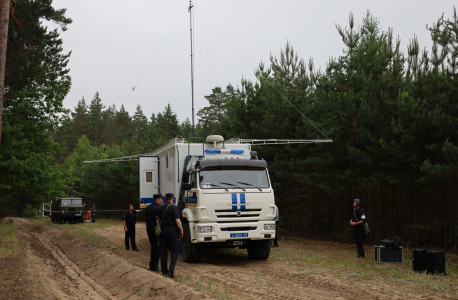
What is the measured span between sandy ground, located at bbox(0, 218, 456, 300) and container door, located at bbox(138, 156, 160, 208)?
2.66 meters

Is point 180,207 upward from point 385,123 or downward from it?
downward

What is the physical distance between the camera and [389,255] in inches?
477

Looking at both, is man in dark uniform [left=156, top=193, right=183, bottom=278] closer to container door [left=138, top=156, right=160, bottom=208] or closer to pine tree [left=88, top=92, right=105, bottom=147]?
container door [left=138, top=156, right=160, bottom=208]

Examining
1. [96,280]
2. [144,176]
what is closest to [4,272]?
[96,280]

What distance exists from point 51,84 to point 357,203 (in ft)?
67.2

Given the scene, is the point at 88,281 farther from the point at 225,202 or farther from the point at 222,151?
the point at 222,151

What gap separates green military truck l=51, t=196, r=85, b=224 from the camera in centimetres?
3706

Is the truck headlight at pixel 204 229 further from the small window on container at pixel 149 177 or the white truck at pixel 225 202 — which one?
the small window on container at pixel 149 177

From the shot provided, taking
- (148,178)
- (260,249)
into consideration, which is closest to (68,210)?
(148,178)

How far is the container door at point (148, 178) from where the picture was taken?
15.1 meters

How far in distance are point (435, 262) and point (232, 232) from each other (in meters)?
5.18

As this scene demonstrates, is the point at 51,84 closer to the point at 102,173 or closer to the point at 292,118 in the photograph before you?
the point at 292,118

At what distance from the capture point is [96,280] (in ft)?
33.5

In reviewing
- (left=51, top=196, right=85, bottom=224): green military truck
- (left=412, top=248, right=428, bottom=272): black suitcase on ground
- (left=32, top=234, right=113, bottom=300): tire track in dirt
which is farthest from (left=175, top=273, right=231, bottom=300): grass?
(left=51, top=196, right=85, bottom=224): green military truck
